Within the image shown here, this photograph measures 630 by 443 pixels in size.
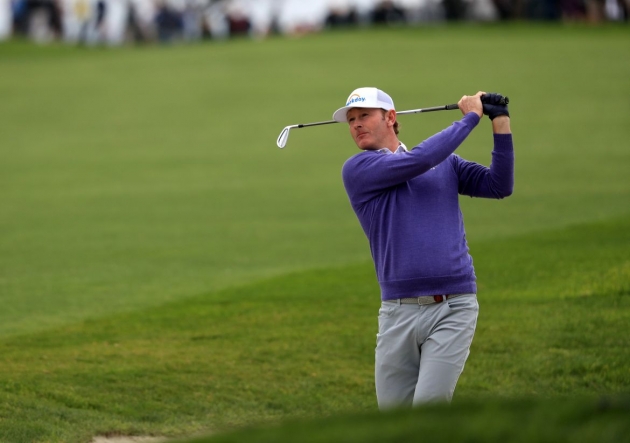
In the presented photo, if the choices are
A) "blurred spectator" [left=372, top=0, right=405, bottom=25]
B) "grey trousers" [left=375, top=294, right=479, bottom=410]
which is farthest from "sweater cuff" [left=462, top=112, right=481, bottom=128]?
"blurred spectator" [left=372, top=0, right=405, bottom=25]

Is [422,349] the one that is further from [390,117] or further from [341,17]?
[341,17]

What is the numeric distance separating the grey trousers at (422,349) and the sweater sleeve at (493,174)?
2.32 ft

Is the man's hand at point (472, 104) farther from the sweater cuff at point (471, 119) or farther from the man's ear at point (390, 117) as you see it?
the man's ear at point (390, 117)

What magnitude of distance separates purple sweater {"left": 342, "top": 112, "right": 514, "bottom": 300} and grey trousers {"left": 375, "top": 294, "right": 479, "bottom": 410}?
0.11 m

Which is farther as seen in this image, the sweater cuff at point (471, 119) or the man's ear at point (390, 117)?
the man's ear at point (390, 117)

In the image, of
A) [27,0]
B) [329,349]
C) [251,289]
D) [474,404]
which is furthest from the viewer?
[27,0]

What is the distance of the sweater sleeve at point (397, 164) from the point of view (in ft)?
18.7

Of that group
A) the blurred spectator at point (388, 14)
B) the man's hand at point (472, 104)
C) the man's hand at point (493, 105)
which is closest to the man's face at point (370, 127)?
the man's hand at point (472, 104)

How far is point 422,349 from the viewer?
586cm

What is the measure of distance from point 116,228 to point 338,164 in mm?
8267

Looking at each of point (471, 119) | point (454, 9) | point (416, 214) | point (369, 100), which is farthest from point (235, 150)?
point (454, 9)

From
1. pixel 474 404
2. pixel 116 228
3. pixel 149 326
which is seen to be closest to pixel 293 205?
pixel 116 228

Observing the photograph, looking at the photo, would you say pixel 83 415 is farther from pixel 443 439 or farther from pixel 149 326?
pixel 443 439

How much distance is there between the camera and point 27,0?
54.4 m
